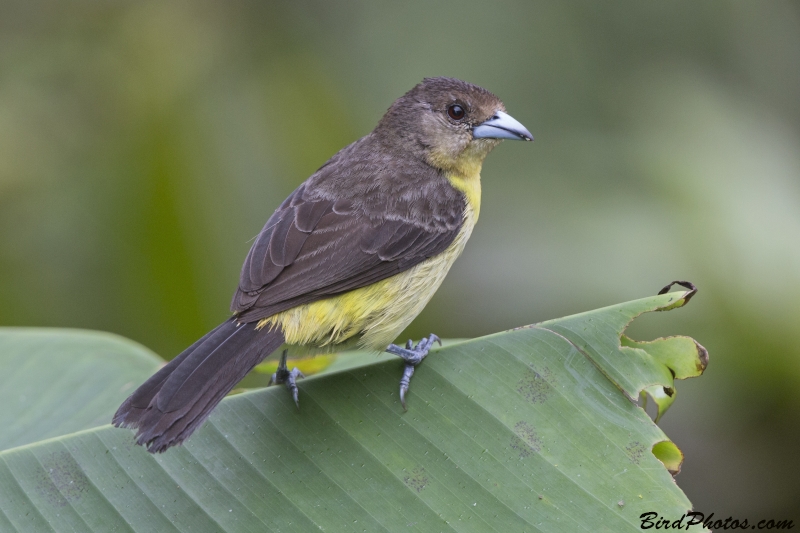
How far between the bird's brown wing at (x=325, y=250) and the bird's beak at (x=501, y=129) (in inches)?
15.1

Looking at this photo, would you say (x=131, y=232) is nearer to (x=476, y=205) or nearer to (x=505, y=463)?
(x=476, y=205)

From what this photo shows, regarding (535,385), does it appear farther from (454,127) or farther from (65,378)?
(65,378)

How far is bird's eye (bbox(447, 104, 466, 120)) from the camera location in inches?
129

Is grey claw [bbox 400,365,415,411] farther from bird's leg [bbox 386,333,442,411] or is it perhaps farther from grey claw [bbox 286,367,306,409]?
grey claw [bbox 286,367,306,409]

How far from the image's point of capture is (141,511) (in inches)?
88.4

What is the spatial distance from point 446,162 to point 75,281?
2.09 m

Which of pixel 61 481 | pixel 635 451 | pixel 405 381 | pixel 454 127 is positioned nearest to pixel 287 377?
pixel 405 381

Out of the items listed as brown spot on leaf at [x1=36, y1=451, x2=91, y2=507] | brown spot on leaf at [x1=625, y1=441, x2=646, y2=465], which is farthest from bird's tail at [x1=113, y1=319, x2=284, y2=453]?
brown spot on leaf at [x1=625, y1=441, x2=646, y2=465]

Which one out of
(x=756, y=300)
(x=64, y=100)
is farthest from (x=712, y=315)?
(x=64, y=100)

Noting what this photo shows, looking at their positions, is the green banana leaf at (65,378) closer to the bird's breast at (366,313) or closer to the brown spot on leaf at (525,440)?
the bird's breast at (366,313)

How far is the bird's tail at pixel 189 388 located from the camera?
1981mm

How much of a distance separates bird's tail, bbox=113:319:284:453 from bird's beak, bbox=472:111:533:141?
1.34m

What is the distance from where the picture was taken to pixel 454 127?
3.27 metres

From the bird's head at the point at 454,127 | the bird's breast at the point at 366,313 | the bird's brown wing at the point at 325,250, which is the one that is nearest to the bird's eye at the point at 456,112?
the bird's head at the point at 454,127
